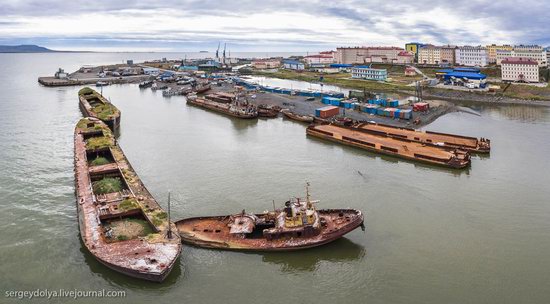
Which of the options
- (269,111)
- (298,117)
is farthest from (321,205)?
(269,111)

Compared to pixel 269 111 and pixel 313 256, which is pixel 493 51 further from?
pixel 313 256

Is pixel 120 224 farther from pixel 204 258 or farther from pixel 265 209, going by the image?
pixel 265 209

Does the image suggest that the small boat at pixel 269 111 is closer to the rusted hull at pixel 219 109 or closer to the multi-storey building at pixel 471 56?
the rusted hull at pixel 219 109

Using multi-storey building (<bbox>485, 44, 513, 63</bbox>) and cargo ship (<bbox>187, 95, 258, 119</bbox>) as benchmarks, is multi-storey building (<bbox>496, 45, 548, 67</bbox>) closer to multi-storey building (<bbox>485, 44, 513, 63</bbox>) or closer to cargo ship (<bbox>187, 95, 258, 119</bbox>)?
multi-storey building (<bbox>485, 44, 513, 63</bbox>)

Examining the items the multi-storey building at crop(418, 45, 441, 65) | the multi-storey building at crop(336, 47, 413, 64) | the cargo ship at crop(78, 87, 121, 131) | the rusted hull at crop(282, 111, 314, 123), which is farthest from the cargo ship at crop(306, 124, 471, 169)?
the multi-storey building at crop(418, 45, 441, 65)

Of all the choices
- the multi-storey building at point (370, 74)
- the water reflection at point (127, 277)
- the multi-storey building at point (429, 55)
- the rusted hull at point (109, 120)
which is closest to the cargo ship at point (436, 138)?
the rusted hull at point (109, 120)
